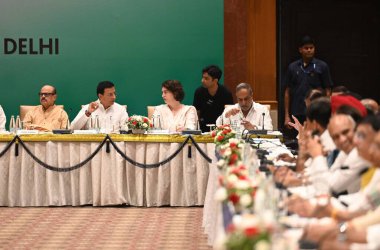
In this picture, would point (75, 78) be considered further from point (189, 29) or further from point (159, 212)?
point (159, 212)

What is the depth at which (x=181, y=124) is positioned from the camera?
29.4 feet

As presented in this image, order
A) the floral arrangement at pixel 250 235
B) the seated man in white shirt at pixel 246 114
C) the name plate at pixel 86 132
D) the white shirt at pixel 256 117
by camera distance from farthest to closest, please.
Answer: the white shirt at pixel 256 117 → the seated man in white shirt at pixel 246 114 → the name plate at pixel 86 132 → the floral arrangement at pixel 250 235

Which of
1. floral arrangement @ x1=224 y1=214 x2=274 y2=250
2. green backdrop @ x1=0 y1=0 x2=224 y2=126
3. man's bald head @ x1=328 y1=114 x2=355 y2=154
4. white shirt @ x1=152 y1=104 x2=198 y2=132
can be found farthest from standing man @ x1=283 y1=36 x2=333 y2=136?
floral arrangement @ x1=224 y1=214 x2=274 y2=250

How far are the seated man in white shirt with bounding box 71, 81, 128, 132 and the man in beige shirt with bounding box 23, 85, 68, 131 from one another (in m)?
0.21

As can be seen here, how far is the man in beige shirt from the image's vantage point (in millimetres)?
9197

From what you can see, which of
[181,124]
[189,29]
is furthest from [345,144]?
[189,29]

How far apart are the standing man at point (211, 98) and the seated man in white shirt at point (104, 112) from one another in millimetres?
1049

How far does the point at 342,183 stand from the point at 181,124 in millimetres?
4451

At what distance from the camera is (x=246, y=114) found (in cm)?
896

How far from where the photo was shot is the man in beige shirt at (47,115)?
30.2ft

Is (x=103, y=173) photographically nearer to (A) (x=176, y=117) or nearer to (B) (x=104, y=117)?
(B) (x=104, y=117)

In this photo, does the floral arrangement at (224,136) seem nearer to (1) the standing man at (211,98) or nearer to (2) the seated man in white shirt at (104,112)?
(2) the seated man in white shirt at (104,112)

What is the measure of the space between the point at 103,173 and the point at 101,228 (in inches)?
44.5

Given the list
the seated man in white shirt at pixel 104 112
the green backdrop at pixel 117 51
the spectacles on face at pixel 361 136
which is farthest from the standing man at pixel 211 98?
the spectacles on face at pixel 361 136
